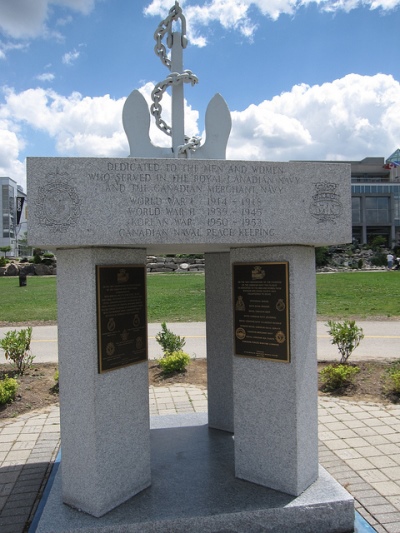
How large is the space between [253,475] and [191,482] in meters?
0.57

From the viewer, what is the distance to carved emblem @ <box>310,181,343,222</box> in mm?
3906

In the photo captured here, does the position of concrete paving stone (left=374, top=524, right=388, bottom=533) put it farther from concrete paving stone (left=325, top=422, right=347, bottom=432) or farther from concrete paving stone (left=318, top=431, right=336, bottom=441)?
concrete paving stone (left=325, top=422, right=347, bottom=432)

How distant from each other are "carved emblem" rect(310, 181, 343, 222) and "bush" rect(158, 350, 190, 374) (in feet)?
17.0

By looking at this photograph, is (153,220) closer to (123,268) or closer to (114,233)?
(114,233)

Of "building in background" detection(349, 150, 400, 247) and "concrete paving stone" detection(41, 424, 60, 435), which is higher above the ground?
"building in background" detection(349, 150, 400, 247)

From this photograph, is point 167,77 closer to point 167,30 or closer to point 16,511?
point 167,30

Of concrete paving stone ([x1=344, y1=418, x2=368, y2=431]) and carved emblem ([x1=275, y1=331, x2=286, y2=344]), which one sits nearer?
carved emblem ([x1=275, y1=331, x2=286, y2=344])

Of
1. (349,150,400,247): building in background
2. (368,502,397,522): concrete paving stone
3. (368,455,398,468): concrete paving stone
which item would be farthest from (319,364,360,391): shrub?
(349,150,400,247): building in background

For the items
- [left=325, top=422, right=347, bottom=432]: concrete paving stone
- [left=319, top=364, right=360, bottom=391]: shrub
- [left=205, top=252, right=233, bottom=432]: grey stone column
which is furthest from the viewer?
[left=319, top=364, right=360, bottom=391]: shrub

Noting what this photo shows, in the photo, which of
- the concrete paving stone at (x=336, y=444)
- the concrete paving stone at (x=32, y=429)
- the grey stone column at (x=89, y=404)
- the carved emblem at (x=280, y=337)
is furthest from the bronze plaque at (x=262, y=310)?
the concrete paving stone at (x=32, y=429)

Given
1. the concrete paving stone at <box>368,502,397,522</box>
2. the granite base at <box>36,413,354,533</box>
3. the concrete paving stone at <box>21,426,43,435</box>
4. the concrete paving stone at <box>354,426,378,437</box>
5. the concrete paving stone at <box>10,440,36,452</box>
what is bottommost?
the concrete paving stone at <box>368,502,397,522</box>

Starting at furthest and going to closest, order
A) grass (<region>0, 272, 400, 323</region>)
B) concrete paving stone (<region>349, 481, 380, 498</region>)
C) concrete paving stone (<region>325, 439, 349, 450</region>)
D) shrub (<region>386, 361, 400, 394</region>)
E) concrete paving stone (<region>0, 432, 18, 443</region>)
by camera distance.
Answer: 1. grass (<region>0, 272, 400, 323</region>)
2. shrub (<region>386, 361, 400, 394</region>)
3. concrete paving stone (<region>0, 432, 18, 443</region>)
4. concrete paving stone (<region>325, 439, 349, 450</region>)
5. concrete paving stone (<region>349, 481, 380, 498</region>)

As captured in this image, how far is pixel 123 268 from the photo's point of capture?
4020 mm

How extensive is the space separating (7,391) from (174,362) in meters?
2.80
